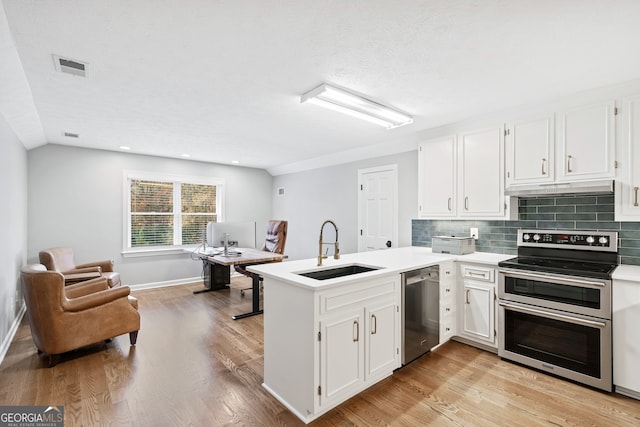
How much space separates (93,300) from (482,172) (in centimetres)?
421

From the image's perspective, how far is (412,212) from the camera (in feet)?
14.4

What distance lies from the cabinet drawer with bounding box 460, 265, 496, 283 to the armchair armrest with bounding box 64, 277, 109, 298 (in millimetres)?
4041

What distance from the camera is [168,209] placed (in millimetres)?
5879

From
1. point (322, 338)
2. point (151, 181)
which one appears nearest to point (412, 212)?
point (322, 338)

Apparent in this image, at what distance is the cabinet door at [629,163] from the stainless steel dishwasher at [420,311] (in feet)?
5.16

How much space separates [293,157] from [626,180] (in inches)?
179

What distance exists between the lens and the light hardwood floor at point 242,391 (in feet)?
6.63

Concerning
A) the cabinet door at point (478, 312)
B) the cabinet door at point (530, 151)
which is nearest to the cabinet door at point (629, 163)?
the cabinet door at point (530, 151)

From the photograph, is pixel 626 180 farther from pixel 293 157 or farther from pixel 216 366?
pixel 293 157

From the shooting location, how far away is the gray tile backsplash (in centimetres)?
269
